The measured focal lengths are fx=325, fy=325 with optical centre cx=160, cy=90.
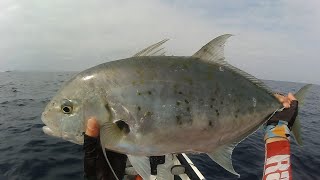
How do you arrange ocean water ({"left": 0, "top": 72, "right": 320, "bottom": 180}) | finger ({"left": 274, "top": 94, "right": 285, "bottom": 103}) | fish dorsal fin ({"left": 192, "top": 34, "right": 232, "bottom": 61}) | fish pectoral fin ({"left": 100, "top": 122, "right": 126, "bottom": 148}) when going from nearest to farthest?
fish pectoral fin ({"left": 100, "top": 122, "right": 126, "bottom": 148}), fish dorsal fin ({"left": 192, "top": 34, "right": 232, "bottom": 61}), finger ({"left": 274, "top": 94, "right": 285, "bottom": 103}), ocean water ({"left": 0, "top": 72, "right": 320, "bottom": 180})

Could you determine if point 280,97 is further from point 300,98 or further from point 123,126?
point 123,126

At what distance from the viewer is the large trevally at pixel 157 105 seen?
2.98 m

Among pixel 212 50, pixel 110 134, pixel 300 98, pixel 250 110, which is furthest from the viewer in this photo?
pixel 300 98

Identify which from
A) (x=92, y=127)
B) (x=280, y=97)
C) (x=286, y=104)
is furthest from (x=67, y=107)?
(x=286, y=104)

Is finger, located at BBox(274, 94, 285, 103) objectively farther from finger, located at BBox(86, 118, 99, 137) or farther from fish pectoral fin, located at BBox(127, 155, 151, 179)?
finger, located at BBox(86, 118, 99, 137)

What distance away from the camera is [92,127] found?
3.13m

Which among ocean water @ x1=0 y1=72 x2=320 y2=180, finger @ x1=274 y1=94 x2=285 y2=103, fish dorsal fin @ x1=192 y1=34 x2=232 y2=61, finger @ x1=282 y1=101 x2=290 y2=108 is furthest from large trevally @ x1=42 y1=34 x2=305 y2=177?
ocean water @ x1=0 y1=72 x2=320 y2=180

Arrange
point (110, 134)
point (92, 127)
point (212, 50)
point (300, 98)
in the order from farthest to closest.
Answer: point (300, 98) → point (212, 50) → point (92, 127) → point (110, 134)

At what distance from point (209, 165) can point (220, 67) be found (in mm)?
9242

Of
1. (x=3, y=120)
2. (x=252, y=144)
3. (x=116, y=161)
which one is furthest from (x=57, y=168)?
(x=3, y=120)

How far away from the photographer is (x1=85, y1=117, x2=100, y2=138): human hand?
3.08 m

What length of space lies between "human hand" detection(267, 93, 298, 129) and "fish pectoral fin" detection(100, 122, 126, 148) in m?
2.18

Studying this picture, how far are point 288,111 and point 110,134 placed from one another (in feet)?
8.53

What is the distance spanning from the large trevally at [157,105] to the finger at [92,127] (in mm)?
48
